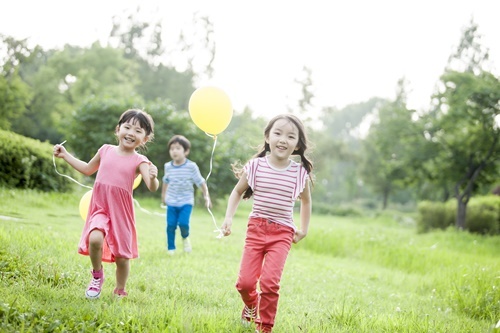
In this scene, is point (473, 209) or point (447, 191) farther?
point (447, 191)

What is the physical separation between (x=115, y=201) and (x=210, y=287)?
162 centimetres

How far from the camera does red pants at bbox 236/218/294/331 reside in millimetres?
3447

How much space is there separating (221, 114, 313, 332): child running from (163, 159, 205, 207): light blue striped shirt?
3.46 metres

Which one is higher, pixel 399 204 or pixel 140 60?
pixel 140 60

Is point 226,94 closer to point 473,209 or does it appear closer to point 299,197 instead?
point 299,197

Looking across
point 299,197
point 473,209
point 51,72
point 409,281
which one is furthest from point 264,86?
point 299,197

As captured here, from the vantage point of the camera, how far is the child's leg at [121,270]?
379 centimetres

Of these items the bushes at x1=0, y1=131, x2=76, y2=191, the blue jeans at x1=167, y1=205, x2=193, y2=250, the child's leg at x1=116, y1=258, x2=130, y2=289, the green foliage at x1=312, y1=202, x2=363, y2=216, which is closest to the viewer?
→ the child's leg at x1=116, y1=258, x2=130, y2=289

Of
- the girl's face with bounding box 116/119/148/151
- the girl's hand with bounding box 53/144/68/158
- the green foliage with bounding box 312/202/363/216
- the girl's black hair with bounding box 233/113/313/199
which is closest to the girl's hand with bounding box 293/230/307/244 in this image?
the girl's black hair with bounding box 233/113/313/199

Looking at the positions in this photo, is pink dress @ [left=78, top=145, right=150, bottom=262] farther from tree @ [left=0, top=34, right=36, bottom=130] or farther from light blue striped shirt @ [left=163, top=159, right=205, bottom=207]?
tree @ [left=0, top=34, right=36, bottom=130]

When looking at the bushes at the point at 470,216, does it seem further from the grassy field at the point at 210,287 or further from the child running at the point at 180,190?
the child running at the point at 180,190

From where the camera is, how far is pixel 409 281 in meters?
7.37

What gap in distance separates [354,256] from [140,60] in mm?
32943

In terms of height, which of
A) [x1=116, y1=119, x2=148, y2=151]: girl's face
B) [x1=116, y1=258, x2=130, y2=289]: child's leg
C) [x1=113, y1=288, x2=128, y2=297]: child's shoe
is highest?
[x1=116, y1=119, x2=148, y2=151]: girl's face
